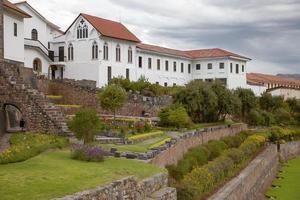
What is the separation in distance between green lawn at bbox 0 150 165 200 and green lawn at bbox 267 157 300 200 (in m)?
13.5

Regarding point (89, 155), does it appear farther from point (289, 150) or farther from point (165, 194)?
point (289, 150)

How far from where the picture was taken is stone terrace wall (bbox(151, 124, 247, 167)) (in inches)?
776

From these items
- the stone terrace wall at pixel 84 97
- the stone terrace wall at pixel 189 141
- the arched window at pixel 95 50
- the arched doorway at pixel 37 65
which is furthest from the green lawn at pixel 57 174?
the arched window at pixel 95 50

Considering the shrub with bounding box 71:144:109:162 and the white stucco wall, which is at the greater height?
the white stucco wall

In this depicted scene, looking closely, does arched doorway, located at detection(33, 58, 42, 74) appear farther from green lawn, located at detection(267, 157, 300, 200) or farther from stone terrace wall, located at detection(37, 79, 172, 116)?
green lawn, located at detection(267, 157, 300, 200)

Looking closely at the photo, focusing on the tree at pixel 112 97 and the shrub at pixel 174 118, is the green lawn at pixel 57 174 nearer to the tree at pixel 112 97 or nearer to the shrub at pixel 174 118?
the tree at pixel 112 97

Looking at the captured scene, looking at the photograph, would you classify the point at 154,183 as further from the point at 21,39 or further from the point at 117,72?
the point at 117,72

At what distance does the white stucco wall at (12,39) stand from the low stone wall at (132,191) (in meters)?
22.7

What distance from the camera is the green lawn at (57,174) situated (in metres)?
10.3

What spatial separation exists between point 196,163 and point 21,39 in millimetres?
19380

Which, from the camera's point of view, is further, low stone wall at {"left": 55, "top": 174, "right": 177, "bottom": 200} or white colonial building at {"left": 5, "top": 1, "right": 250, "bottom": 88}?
white colonial building at {"left": 5, "top": 1, "right": 250, "bottom": 88}

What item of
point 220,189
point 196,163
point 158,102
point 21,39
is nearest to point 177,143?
point 196,163

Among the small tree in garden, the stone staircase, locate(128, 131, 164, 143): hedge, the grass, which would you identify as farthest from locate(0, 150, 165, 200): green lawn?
locate(128, 131, 164, 143): hedge

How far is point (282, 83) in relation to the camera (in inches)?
3425
